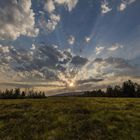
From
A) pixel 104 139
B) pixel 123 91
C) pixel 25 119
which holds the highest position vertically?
pixel 123 91

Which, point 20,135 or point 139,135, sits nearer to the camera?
point 139,135

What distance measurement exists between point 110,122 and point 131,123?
284 cm

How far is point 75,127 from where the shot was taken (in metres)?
24.2

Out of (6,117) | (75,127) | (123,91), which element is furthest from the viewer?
(123,91)

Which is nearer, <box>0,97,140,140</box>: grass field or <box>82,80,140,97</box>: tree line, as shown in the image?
<box>0,97,140,140</box>: grass field

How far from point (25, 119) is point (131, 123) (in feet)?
53.5

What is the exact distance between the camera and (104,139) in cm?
1991

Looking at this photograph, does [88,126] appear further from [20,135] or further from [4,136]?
[4,136]

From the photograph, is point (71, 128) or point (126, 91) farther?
point (126, 91)

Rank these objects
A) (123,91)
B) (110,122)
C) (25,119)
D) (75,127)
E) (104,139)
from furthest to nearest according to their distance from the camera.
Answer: (123,91)
(25,119)
(110,122)
(75,127)
(104,139)

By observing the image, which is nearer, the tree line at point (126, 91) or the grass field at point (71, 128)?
the grass field at point (71, 128)

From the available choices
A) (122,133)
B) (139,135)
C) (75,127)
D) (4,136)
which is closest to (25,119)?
(4,136)

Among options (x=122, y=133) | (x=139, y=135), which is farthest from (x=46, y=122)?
(x=139, y=135)

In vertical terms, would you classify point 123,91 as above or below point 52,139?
above
